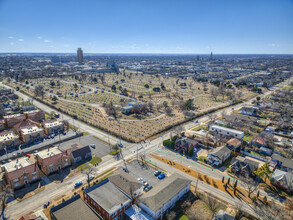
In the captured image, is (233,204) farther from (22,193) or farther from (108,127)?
(108,127)

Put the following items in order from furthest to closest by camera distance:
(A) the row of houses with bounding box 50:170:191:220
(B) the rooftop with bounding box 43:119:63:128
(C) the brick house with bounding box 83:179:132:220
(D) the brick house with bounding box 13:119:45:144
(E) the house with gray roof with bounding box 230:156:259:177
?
(B) the rooftop with bounding box 43:119:63:128, (D) the brick house with bounding box 13:119:45:144, (E) the house with gray roof with bounding box 230:156:259:177, (C) the brick house with bounding box 83:179:132:220, (A) the row of houses with bounding box 50:170:191:220

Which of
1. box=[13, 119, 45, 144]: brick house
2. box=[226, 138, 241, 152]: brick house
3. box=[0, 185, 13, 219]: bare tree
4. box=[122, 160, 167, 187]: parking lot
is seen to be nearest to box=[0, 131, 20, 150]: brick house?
box=[13, 119, 45, 144]: brick house

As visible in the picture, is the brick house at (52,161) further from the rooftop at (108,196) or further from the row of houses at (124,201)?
the rooftop at (108,196)

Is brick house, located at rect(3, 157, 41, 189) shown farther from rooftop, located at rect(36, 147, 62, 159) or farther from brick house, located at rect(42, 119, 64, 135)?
brick house, located at rect(42, 119, 64, 135)

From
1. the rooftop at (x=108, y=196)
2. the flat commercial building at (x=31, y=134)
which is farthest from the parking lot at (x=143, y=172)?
the flat commercial building at (x=31, y=134)

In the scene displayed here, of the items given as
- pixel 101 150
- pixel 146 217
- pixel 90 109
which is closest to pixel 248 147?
pixel 146 217

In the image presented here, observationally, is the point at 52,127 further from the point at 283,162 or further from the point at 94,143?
the point at 283,162
